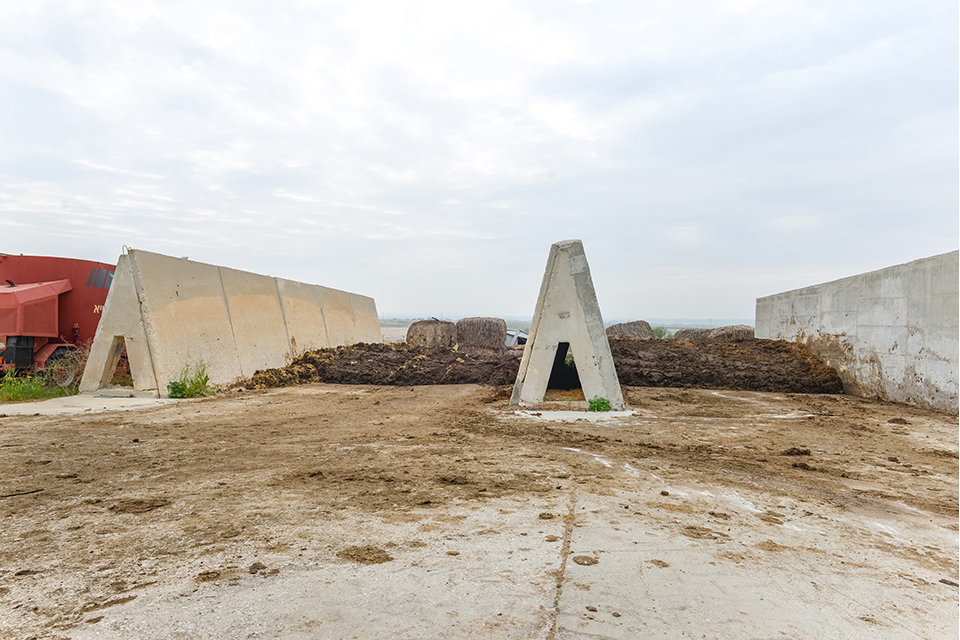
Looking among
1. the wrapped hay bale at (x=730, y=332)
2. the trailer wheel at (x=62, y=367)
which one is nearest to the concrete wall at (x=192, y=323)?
the trailer wheel at (x=62, y=367)

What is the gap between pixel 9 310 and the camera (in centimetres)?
868

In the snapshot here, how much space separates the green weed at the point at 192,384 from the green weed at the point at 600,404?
6.31 metres

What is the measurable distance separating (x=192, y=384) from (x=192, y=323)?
1.15 m

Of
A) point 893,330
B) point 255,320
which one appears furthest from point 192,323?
point 893,330

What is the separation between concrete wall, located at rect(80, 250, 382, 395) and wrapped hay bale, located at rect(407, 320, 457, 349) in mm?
3515

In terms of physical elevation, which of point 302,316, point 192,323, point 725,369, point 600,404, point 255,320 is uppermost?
point 302,316

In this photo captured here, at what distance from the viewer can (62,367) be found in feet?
29.7

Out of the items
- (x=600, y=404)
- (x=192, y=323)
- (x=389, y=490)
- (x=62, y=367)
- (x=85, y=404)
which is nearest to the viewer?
(x=389, y=490)

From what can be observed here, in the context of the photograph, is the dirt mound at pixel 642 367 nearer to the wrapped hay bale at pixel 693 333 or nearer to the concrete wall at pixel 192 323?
the concrete wall at pixel 192 323

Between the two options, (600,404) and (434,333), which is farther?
(434,333)

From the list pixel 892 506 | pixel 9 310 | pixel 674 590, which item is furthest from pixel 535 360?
pixel 9 310

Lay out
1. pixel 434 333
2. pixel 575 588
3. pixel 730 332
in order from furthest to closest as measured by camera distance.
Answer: pixel 434 333, pixel 730 332, pixel 575 588

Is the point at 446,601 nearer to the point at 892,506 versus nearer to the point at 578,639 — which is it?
the point at 578,639

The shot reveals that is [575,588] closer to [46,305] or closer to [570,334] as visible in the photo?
[570,334]
